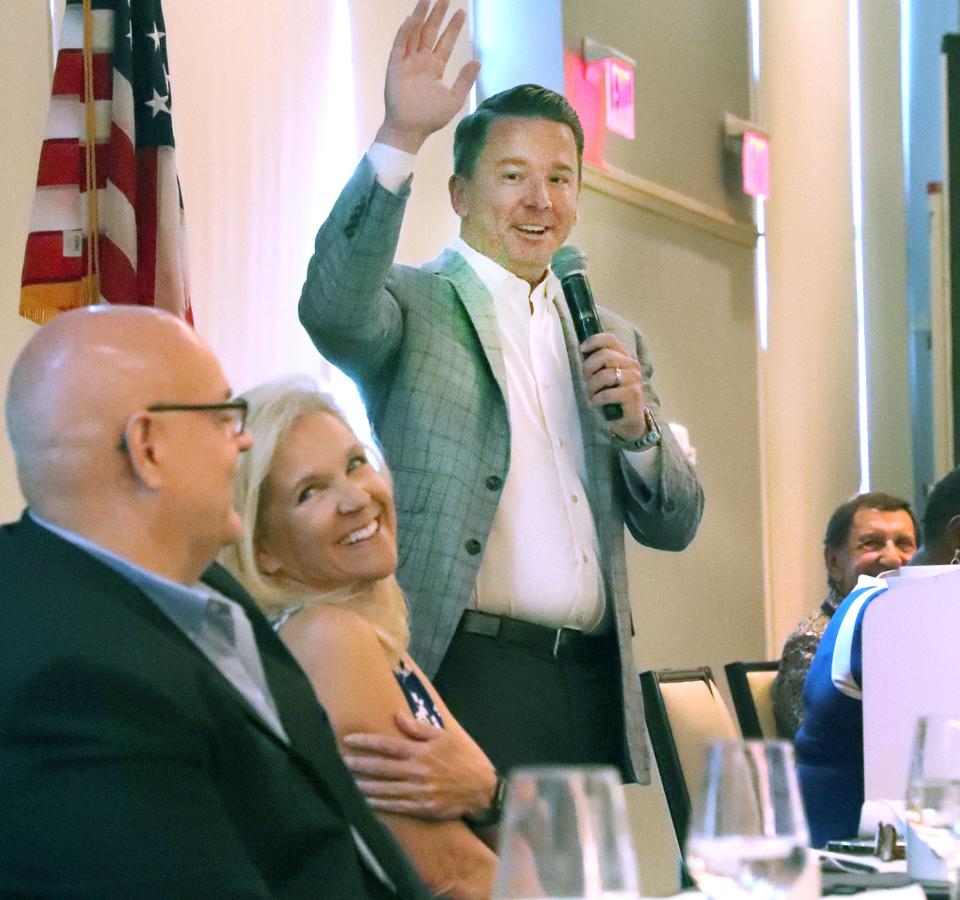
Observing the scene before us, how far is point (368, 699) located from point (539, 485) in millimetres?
874

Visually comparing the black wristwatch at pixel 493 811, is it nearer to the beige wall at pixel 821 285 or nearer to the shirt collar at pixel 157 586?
the shirt collar at pixel 157 586

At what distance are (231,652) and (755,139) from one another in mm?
4910

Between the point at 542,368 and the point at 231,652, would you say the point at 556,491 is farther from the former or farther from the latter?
the point at 231,652

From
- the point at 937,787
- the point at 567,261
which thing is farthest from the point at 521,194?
the point at 937,787

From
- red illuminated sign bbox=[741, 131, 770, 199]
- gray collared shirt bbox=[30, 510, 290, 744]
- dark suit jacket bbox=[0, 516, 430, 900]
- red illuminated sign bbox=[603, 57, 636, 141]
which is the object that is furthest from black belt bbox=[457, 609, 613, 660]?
red illuminated sign bbox=[741, 131, 770, 199]

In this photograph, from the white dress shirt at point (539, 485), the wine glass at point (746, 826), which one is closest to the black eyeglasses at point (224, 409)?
the wine glass at point (746, 826)

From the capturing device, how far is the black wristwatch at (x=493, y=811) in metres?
2.12

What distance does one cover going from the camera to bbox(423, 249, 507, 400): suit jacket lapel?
2.81 meters

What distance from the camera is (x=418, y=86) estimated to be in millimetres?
2615

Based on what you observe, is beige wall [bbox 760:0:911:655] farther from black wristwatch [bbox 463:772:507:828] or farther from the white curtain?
black wristwatch [bbox 463:772:507:828]

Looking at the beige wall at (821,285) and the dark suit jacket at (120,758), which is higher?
the beige wall at (821,285)

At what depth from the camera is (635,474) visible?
283 cm

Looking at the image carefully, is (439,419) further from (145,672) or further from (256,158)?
(145,672)

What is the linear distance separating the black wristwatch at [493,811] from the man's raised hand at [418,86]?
101cm
